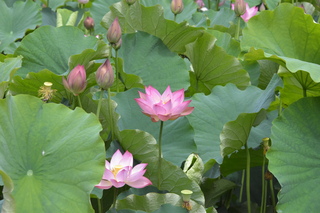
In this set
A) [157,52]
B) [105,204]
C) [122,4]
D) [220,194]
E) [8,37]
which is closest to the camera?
[105,204]

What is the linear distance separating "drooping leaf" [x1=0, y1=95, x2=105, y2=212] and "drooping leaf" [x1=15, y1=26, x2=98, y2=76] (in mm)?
552

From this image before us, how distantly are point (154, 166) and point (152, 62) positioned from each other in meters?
0.56

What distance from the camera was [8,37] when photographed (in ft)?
7.52

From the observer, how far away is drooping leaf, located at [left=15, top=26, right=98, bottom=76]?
5.37 ft

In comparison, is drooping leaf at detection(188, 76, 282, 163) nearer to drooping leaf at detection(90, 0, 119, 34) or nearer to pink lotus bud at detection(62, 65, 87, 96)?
pink lotus bud at detection(62, 65, 87, 96)

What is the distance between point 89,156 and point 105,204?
27cm

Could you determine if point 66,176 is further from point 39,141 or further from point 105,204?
point 105,204

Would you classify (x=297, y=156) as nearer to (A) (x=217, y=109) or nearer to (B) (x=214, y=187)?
(B) (x=214, y=187)

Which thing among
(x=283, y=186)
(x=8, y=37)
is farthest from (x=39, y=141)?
(x=8, y=37)

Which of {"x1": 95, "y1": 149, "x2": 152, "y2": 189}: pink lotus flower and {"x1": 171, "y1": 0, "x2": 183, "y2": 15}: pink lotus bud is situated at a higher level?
{"x1": 95, "y1": 149, "x2": 152, "y2": 189}: pink lotus flower

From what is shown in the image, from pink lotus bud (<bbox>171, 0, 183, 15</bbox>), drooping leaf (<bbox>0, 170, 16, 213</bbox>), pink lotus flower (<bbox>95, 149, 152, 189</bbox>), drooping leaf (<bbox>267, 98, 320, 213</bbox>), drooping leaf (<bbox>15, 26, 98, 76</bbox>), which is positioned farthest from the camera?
pink lotus bud (<bbox>171, 0, 183, 15</bbox>)

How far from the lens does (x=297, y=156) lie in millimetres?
1205

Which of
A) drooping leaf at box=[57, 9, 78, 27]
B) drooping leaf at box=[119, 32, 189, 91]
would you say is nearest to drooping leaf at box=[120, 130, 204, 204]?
drooping leaf at box=[119, 32, 189, 91]

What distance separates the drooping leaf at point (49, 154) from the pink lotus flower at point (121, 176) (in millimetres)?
56
